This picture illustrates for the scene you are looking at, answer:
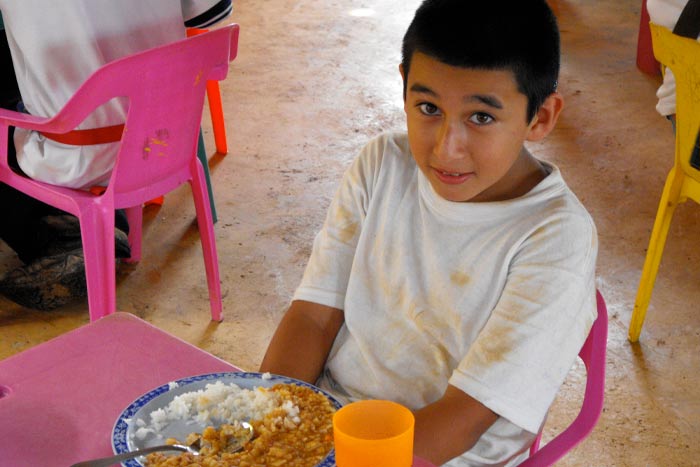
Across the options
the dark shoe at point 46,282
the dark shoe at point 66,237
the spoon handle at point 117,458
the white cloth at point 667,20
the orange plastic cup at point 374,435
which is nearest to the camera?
the orange plastic cup at point 374,435

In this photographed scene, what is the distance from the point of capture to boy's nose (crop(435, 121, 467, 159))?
3.77 ft

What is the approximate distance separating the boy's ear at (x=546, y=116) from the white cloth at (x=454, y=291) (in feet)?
0.25

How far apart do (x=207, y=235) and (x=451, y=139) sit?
4.77 ft

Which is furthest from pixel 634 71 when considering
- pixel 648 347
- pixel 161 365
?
pixel 161 365

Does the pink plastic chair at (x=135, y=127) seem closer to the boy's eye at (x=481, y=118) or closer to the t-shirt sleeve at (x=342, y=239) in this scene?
the t-shirt sleeve at (x=342, y=239)

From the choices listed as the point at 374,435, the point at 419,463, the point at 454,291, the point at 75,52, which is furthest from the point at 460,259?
the point at 75,52

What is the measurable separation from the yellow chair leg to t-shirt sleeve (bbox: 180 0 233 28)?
1.28 metres

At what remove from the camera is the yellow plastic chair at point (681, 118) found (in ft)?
6.79

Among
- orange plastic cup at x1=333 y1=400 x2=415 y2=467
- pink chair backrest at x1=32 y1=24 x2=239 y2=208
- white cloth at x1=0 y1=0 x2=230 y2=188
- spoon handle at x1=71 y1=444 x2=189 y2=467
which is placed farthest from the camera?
white cloth at x1=0 y1=0 x2=230 y2=188

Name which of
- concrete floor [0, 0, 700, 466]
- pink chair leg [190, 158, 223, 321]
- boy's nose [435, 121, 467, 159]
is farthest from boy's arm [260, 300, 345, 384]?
pink chair leg [190, 158, 223, 321]

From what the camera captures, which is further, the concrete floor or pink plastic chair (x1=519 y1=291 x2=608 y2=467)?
the concrete floor

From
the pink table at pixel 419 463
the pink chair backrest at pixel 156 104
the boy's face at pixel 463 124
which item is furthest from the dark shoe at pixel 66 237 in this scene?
the pink table at pixel 419 463

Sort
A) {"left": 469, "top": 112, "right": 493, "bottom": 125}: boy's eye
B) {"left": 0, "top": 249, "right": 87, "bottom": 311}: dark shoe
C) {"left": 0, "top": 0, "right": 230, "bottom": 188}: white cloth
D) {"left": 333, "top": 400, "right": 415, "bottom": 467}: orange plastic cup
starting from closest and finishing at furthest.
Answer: {"left": 333, "top": 400, "right": 415, "bottom": 467}: orange plastic cup, {"left": 469, "top": 112, "right": 493, "bottom": 125}: boy's eye, {"left": 0, "top": 0, "right": 230, "bottom": 188}: white cloth, {"left": 0, "top": 249, "right": 87, "bottom": 311}: dark shoe

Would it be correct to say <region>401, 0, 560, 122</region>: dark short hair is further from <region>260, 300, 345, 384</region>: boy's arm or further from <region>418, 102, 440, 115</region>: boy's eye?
<region>260, 300, 345, 384</region>: boy's arm
